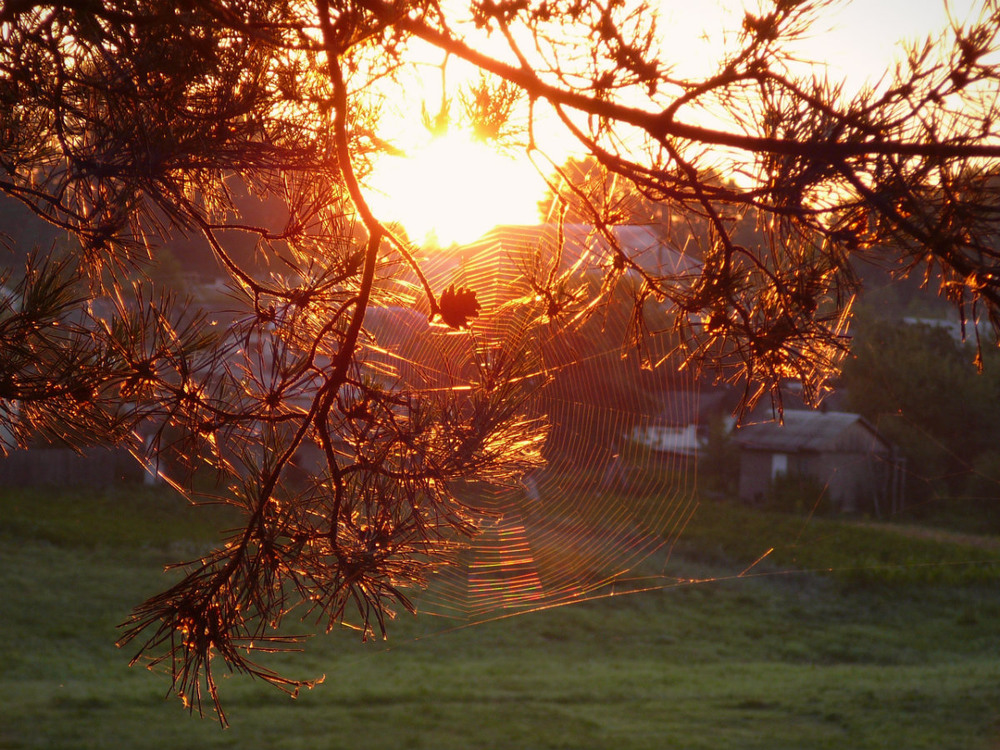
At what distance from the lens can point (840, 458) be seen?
6.82 meters

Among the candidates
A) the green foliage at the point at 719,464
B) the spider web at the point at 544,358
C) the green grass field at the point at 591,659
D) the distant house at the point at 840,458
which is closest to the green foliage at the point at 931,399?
the distant house at the point at 840,458

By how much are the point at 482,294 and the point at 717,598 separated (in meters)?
7.46

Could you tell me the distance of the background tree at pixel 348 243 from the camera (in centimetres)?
169

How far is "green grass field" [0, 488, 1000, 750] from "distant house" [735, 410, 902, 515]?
30cm

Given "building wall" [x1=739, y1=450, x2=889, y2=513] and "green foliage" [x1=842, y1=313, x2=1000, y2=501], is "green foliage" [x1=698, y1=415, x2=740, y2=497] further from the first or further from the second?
"green foliage" [x1=842, y1=313, x2=1000, y2=501]

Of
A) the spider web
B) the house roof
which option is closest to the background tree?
the spider web

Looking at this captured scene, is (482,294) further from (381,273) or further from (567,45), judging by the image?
(567,45)

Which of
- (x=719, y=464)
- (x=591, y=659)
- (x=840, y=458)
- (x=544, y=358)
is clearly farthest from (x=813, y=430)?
(x=544, y=358)

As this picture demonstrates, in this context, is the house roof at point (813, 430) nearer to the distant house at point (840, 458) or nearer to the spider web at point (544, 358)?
the distant house at point (840, 458)

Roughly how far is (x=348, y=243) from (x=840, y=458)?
578cm

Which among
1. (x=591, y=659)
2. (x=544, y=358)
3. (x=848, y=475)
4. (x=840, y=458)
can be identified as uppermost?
(x=544, y=358)

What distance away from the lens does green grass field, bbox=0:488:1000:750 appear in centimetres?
534

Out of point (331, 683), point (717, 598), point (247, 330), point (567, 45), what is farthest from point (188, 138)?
point (717, 598)

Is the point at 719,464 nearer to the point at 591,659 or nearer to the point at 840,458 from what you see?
the point at 840,458
